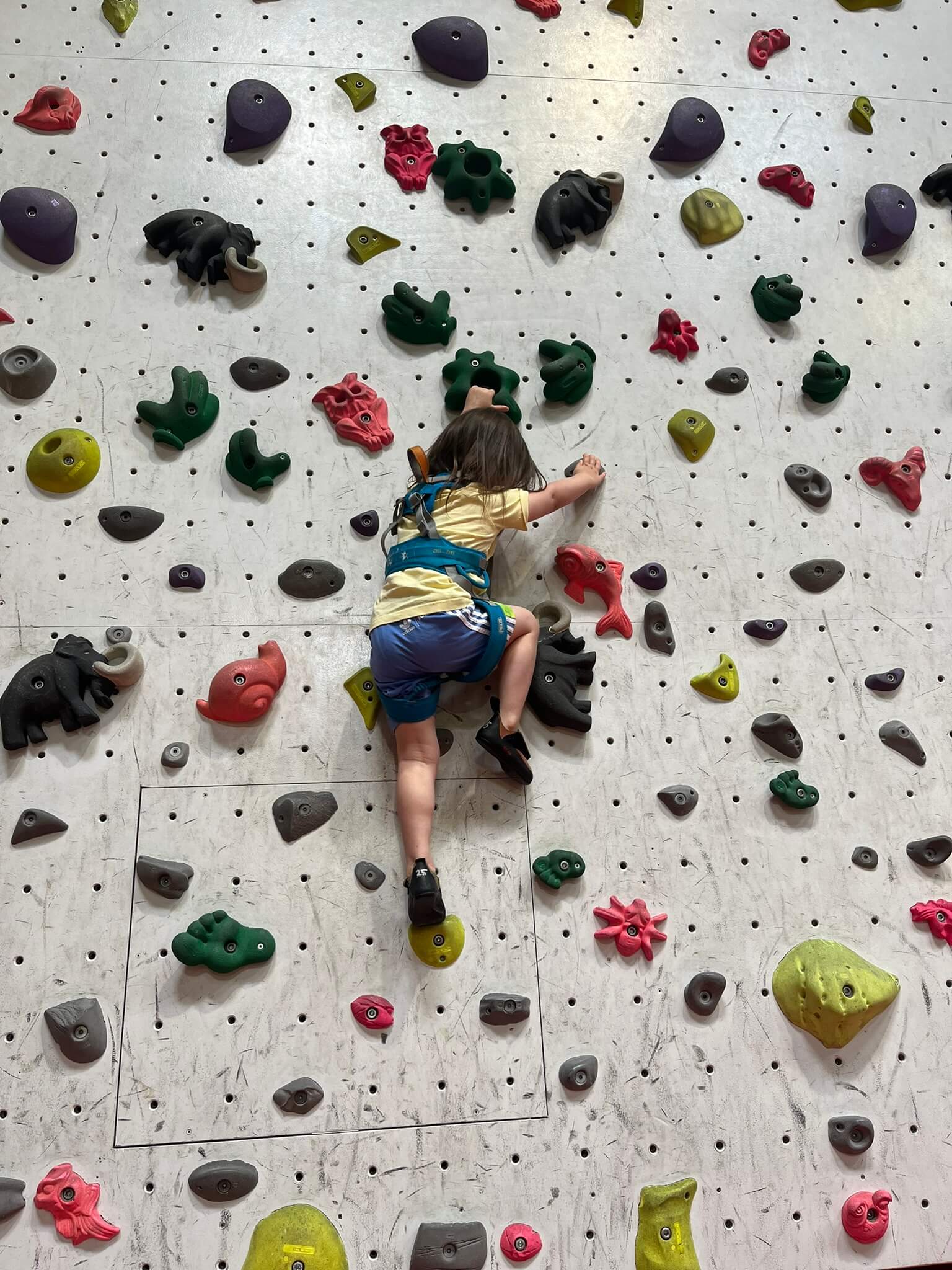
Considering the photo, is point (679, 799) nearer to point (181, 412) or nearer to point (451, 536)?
point (451, 536)

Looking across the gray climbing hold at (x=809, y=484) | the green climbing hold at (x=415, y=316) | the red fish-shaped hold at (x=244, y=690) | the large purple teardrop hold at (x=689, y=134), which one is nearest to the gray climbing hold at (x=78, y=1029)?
the red fish-shaped hold at (x=244, y=690)

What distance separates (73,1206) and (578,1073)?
40.4 inches

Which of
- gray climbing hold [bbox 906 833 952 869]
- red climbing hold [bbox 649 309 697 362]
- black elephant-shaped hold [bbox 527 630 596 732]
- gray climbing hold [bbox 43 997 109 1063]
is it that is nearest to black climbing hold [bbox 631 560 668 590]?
black elephant-shaped hold [bbox 527 630 596 732]

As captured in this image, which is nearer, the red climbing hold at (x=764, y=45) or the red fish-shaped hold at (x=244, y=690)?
the red fish-shaped hold at (x=244, y=690)

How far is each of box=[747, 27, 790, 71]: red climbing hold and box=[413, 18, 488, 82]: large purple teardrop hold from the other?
0.82 m

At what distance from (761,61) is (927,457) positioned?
1311mm

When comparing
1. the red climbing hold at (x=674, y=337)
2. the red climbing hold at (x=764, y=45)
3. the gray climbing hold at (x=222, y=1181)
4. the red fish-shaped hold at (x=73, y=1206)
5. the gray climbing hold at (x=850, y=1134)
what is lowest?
the red fish-shaped hold at (x=73, y=1206)

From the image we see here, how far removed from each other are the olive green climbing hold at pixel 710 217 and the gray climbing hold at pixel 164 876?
7.03ft

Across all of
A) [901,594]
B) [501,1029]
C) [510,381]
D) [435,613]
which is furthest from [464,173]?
[501,1029]

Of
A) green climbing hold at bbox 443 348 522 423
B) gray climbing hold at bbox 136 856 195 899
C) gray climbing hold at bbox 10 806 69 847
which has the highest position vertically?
green climbing hold at bbox 443 348 522 423

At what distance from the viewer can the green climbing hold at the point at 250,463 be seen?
2471 mm

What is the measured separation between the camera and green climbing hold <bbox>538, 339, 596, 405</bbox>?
262cm

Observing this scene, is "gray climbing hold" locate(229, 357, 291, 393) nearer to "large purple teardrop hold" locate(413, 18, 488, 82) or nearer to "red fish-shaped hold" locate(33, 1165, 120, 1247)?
"large purple teardrop hold" locate(413, 18, 488, 82)

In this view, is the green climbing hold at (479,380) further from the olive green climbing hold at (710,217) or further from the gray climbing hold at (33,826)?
the gray climbing hold at (33,826)
